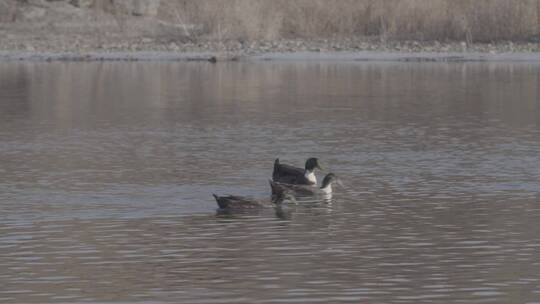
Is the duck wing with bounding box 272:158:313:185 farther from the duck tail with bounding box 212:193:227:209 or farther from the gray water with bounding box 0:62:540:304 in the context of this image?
the duck tail with bounding box 212:193:227:209

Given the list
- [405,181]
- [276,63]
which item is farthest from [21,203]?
[276,63]

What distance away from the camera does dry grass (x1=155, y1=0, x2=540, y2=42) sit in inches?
1695

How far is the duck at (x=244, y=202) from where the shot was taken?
16.0 m

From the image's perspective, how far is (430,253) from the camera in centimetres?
1345

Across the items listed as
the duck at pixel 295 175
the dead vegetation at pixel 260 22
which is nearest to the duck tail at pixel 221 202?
the duck at pixel 295 175

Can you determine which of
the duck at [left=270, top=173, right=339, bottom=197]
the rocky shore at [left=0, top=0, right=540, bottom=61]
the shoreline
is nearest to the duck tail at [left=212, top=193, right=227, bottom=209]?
the duck at [left=270, top=173, right=339, bottom=197]

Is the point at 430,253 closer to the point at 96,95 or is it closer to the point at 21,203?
the point at 21,203

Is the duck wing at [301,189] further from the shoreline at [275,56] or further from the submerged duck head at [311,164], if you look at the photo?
the shoreline at [275,56]

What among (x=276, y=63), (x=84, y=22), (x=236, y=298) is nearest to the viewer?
(x=236, y=298)

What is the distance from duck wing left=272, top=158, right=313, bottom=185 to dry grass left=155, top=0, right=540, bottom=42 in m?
25.5

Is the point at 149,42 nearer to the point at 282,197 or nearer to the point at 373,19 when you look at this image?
the point at 373,19

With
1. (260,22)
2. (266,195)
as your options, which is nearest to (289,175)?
(266,195)

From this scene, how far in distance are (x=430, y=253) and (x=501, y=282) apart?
1422mm

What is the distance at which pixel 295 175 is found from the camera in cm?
1802
